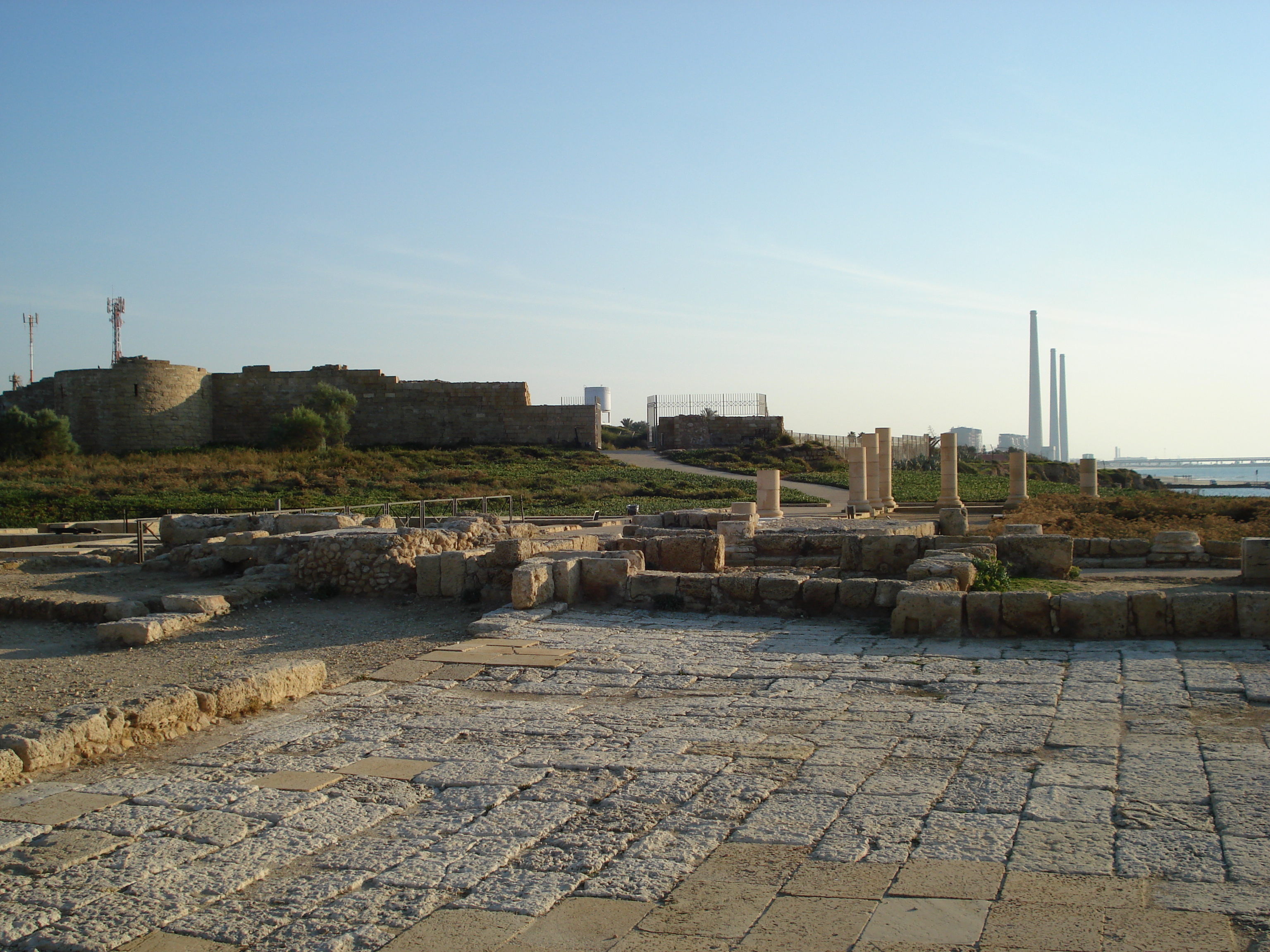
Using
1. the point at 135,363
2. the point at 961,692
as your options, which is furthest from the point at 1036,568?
the point at 135,363

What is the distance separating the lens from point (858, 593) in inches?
380

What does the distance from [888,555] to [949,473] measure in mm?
13929

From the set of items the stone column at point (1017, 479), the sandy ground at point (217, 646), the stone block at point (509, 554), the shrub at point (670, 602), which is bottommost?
the sandy ground at point (217, 646)

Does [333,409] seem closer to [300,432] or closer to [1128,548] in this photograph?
[300,432]

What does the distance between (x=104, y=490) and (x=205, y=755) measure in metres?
25.2

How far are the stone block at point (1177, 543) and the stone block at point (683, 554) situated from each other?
8.16 meters

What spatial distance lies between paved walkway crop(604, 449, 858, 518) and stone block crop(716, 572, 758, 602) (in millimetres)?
16955

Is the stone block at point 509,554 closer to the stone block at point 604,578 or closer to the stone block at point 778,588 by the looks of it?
the stone block at point 604,578

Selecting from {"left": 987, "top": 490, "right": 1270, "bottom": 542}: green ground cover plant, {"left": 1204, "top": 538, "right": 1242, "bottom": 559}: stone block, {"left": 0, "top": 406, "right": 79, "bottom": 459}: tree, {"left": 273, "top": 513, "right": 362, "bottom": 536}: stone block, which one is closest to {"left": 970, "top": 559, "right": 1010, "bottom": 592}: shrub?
{"left": 987, "top": 490, "right": 1270, "bottom": 542}: green ground cover plant

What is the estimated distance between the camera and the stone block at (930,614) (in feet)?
28.1

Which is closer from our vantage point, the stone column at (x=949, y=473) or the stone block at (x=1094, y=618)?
the stone block at (x=1094, y=618)

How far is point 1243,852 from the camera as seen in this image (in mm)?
3850

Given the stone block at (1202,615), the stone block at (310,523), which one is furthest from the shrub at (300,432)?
the stone block at (1202,615)

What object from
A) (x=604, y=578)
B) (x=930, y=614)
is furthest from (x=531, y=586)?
(x=930, y=614)
